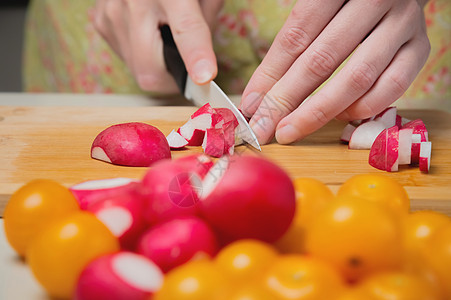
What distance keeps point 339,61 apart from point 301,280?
2.95ft

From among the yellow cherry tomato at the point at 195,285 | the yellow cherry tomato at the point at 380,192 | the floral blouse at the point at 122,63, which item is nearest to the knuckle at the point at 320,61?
the floral blouse at the point at 122,63

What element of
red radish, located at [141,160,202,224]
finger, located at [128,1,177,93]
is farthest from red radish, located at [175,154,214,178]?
finger, located at [128,1,177,93]

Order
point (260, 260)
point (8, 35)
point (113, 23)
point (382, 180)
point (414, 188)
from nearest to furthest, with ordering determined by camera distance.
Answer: point (260, 260) → point (382, 180) → point (414, 188) → point (113, 23) → point (8, 35)

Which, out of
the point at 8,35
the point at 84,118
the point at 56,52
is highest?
the point at 84,118

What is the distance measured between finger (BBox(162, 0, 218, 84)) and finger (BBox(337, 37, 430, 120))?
0.36 metres

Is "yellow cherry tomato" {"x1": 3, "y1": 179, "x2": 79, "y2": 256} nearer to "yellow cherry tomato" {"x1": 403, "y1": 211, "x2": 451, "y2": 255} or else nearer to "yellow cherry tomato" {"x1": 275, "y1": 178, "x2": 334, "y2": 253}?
"yellow cherry tomato" {"x1": 275, "y1": 178, "x2": 334, "y2": 253}

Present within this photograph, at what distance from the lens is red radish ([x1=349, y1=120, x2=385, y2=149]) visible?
120 centimetres

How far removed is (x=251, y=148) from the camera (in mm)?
1197

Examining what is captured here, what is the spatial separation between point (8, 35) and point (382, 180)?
172 inches

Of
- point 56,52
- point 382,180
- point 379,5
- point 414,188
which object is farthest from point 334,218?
point 56,52

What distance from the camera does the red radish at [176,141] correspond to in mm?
1179

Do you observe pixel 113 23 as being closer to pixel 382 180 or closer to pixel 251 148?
pixel 251 148

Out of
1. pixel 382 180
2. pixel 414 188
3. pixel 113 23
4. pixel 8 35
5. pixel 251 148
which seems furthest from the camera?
pixel 8 35

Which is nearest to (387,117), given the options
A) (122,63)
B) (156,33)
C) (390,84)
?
(390,84)
